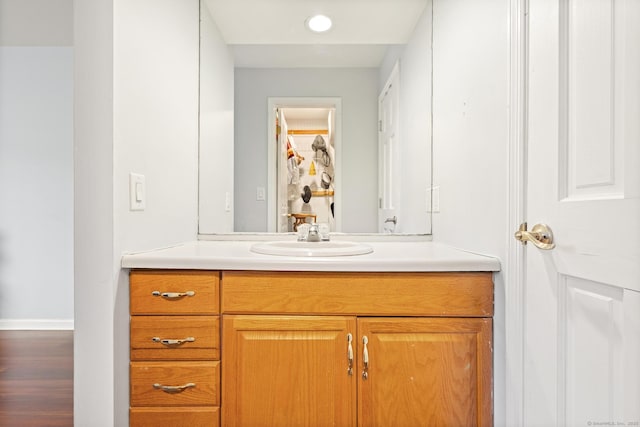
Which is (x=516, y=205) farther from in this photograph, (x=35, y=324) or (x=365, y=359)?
(x=35, y=324)

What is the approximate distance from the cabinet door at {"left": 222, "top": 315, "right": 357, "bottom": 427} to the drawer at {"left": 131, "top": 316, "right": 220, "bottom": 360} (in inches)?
2.2

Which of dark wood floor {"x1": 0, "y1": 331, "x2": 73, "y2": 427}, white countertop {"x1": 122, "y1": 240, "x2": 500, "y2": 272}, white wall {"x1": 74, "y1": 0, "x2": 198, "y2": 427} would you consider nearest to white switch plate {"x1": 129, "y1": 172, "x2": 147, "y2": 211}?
white wall {"x1": 74, "y1": 0, "x2": 198, "y2": 427}

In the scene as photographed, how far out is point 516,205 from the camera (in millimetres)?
1021

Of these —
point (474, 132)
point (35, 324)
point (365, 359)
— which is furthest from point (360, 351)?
point (35, 324)

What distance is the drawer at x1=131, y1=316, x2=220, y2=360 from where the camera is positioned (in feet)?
3.74

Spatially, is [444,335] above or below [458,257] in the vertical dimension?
below

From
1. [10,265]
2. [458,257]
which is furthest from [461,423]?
[10,265]

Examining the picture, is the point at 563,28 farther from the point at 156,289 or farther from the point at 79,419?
the point at 79,419

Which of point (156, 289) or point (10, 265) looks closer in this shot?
point (156, 289)

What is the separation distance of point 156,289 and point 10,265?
9.14 feet

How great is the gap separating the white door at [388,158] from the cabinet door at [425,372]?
71cm

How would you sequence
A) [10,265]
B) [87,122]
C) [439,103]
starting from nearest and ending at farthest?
[87,122] < [439,103] < [10,265]

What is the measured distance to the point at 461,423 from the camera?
1.11 meters

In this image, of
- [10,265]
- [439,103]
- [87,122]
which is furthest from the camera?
[10,265]
